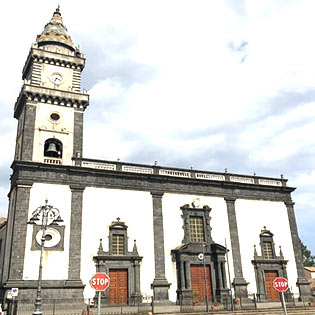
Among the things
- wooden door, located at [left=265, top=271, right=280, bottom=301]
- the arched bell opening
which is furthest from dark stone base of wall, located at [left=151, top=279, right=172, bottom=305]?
the arched bell opening

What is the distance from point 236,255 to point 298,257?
6406 mm

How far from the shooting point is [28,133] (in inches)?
1064

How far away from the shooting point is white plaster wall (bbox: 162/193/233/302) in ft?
87.1

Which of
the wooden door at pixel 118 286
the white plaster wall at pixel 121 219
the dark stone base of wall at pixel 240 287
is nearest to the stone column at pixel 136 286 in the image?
the white plaster wall at pixel 121 219

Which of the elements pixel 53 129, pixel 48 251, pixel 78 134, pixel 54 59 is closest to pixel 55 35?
pixel 54 59

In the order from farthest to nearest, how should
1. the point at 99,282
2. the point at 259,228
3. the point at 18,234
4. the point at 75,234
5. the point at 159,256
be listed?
the point at 259,228 < the point at 159,256 < the point at 75,234 < the point at 18,234 < the point at 99,282

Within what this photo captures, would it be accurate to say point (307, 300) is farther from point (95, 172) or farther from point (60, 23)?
point (60, 23)

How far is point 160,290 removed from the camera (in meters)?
25.5

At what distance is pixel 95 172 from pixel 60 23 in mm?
17068

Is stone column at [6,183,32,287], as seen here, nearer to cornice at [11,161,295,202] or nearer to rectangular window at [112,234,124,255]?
cornice at [11,161,295,202]

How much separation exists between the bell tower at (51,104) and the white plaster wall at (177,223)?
28.2 ft

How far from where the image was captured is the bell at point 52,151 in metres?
26.8

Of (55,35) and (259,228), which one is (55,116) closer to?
(55,35)

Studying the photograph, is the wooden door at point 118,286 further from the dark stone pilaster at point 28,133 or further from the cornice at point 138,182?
the dark stone pilaster at point 28,133
